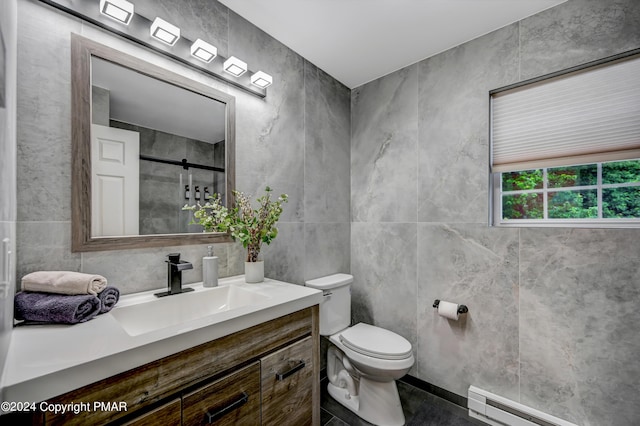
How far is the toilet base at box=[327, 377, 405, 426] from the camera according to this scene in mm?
1653

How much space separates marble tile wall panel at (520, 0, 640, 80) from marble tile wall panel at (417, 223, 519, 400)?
1.00m

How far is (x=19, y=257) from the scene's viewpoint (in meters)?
0.96

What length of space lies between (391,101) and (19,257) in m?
2.34

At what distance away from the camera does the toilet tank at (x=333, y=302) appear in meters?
1.94

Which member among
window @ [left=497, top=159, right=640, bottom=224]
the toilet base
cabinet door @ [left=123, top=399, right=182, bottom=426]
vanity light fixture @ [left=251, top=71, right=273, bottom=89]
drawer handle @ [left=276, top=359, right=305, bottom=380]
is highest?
vanity light fixture @ [left=251, top=71, right=273, bottom=89]

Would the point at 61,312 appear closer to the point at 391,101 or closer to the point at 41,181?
the point at 41,181

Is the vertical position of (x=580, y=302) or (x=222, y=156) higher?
(x=222, y=156)

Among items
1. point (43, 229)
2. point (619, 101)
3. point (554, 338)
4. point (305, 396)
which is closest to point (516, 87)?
point (619, 101)

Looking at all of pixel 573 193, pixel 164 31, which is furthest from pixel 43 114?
pixel 573 193

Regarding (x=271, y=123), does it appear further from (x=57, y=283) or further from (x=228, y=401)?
(x=228, y=401)

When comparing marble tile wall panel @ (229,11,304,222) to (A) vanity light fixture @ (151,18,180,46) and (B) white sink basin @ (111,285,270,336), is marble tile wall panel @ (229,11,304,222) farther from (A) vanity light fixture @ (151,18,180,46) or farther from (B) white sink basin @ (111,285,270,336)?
(B) white sink basin @ (111,285,270,336)

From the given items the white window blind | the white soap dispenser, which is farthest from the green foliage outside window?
the white soap dispenser

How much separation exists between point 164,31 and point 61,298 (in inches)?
46.1

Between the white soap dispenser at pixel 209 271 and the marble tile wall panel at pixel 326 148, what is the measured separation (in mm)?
822
